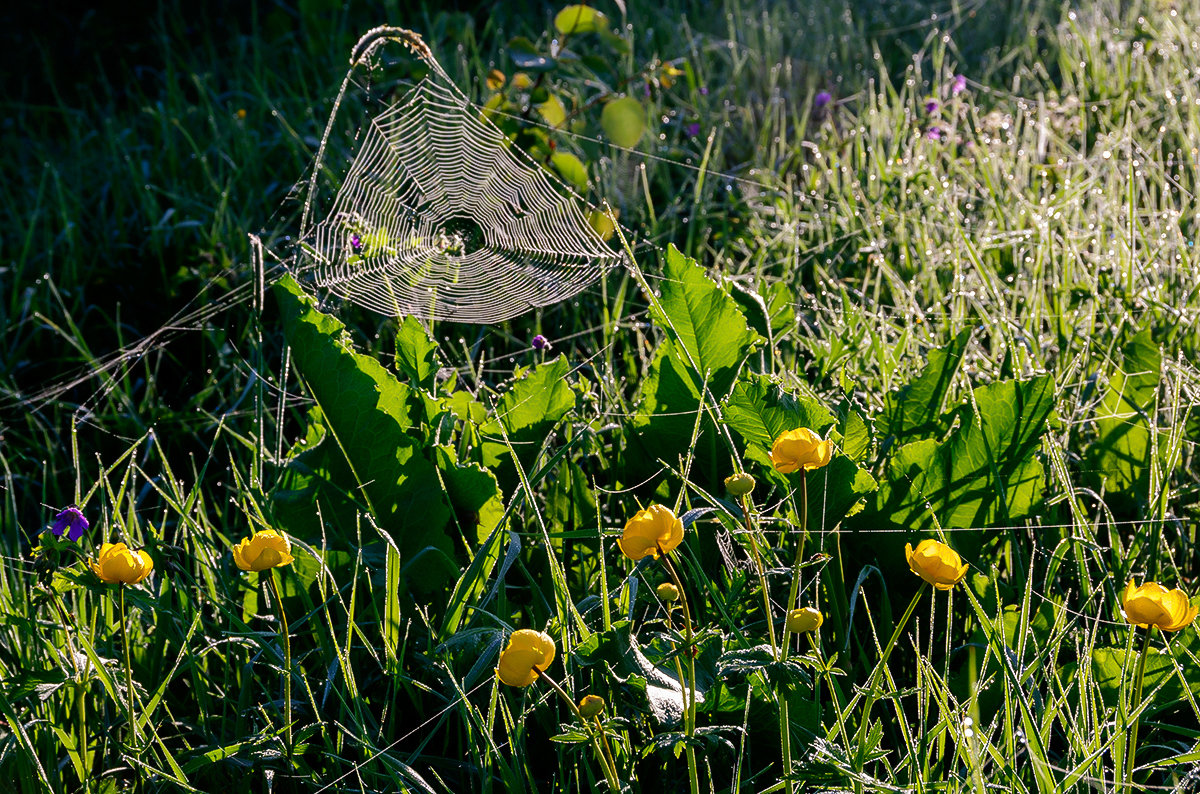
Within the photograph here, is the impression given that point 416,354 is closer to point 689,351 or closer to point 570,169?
point 689,351

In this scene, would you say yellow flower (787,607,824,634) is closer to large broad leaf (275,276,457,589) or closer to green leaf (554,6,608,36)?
large broad leaf (275,276,457,589)

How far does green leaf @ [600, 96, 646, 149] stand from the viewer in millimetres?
2322

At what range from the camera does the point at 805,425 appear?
3.93 ft

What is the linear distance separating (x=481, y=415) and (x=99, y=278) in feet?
4.46

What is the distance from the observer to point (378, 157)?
2.60 metres

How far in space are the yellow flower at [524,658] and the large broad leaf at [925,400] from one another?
738 mm

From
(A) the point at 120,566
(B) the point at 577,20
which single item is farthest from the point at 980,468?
(B) the point at 577,20

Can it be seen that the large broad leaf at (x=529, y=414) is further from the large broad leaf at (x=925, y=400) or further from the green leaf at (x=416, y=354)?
the large broad leaf at (x=925, y=400)

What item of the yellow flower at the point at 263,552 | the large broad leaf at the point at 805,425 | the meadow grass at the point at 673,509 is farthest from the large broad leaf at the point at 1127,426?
the yellow flower at the point at 263,552

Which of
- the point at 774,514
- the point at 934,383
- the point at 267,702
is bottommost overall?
the point at 267,702

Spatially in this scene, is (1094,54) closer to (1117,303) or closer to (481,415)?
(1117,303)

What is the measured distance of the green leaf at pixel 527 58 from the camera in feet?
7.65

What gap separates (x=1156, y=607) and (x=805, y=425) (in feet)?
1.57

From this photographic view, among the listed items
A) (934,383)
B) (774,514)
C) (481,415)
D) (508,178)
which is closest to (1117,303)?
(934,383)
